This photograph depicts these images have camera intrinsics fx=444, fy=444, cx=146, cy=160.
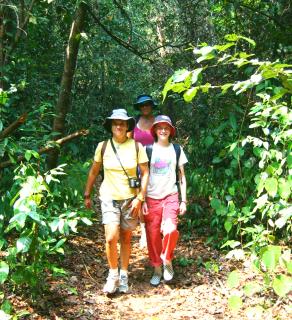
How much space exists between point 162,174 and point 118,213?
692 mm

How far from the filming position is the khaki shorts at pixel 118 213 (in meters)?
4.73

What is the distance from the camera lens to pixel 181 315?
172 inches

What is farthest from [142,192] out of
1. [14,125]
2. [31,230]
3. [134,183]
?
[14,125]

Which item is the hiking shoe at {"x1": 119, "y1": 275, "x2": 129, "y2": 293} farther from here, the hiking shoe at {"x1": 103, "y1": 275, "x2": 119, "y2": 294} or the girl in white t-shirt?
the girl in white t-shirt

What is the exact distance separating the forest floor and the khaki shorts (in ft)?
2.53

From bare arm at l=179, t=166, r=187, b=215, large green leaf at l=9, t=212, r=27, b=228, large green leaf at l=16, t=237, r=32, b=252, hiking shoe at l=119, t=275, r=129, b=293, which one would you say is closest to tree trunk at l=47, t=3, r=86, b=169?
bare arm at l=179, t=166, r=187, b=215

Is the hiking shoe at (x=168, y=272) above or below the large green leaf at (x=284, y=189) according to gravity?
below

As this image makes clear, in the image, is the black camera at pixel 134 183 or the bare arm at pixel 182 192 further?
the bare arm at pixel 182 192

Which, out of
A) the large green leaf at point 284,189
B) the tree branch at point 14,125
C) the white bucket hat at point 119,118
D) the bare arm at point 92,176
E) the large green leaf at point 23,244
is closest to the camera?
the large green leaf at point 23,244

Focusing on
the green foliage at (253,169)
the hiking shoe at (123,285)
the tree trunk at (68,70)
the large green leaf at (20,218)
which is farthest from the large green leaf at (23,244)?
the tree trunk at (68,70)

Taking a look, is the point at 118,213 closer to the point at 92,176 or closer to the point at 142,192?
the point at 142,192

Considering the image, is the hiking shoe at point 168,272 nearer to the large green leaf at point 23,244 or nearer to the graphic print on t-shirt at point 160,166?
the graphic print on t-shirt at point 160,166

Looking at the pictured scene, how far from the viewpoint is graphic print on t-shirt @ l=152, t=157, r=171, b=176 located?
16.6 feet

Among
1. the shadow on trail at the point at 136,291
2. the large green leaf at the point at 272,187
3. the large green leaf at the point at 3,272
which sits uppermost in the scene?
the large green leaf at the point at 272,187
